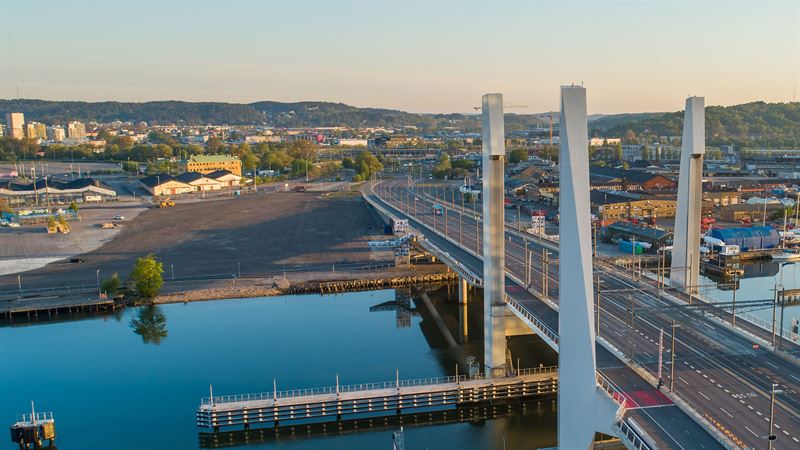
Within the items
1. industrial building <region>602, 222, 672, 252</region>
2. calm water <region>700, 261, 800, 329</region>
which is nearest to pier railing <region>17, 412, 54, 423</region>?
calm water <region>700, 261, 800, 329</region>

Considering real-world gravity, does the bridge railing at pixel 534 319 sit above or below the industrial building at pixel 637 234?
above

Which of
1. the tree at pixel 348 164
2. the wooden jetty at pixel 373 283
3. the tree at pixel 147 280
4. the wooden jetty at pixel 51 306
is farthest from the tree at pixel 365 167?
the wooden jetty at pixel 51 306

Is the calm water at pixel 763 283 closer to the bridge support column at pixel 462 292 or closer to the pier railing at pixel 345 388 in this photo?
the bridge support column at pixel 462 292

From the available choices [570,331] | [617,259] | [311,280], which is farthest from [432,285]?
[570,331]

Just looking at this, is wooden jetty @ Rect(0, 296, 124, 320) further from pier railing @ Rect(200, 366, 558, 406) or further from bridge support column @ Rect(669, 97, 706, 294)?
bridge support column @ Rect(669, 97, 706, 294)

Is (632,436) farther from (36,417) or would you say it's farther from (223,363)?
(36,417)

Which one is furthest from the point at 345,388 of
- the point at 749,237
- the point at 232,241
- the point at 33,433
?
the point at 749,237

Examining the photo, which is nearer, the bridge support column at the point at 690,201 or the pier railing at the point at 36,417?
the pier railing at the point at 36,417
